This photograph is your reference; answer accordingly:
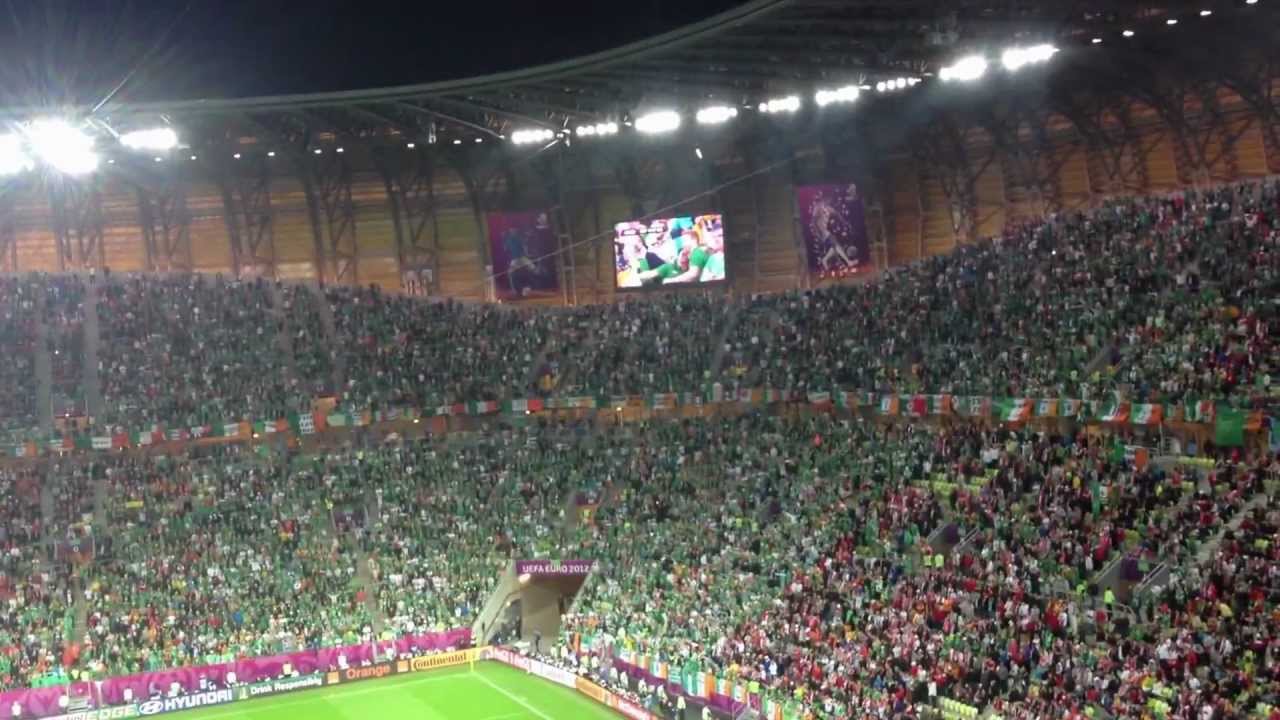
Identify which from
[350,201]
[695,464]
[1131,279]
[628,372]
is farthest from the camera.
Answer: [350,201]

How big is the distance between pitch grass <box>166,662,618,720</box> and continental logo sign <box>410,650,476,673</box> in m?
0.35

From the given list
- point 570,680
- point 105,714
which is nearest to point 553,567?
point 570,680

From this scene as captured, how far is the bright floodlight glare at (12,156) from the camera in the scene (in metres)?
49.7

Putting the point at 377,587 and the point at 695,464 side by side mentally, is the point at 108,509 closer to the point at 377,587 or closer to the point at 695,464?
the point at 377,587

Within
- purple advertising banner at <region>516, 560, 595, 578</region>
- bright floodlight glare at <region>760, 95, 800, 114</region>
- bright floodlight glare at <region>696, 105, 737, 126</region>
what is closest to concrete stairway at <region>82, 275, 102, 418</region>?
purple advertising banner at <region>516, 560, 595, 578</region>

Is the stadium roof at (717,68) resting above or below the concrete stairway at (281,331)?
above

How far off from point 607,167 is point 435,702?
103 ft

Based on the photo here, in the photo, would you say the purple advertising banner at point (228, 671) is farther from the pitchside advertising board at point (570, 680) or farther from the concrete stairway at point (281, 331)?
the concrete stairway at point (281, 331)

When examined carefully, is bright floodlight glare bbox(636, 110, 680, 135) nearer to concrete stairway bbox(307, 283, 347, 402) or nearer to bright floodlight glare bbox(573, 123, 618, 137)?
bright floodlight glare bbox(573, 123, 618, 137)

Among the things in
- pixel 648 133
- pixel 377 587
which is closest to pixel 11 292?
pixel 377 587

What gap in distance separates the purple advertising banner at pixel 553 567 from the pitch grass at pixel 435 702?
13.7ft

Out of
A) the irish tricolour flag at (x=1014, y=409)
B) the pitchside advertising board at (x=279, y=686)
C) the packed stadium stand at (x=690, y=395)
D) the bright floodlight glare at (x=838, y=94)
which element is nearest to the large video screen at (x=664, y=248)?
the packed stadium stand at (x=690, y=395)

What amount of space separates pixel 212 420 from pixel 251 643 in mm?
13396

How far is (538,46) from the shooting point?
159ft
